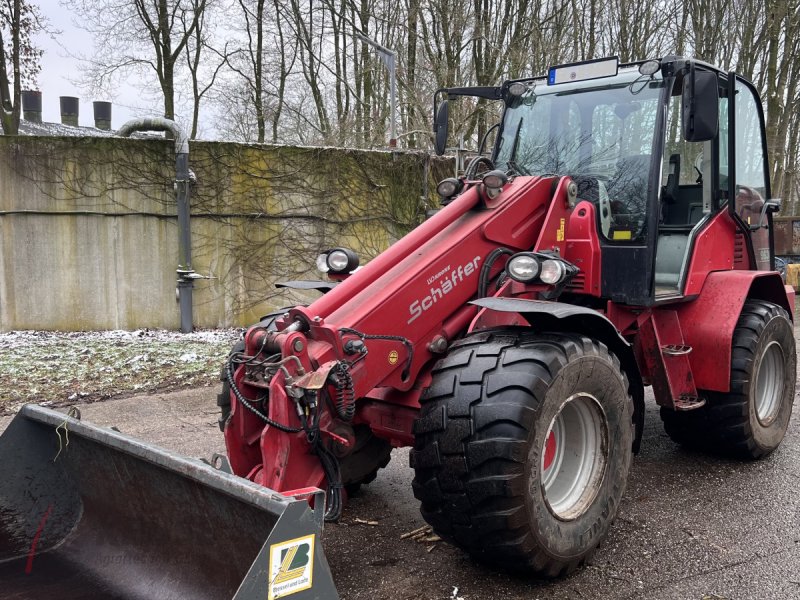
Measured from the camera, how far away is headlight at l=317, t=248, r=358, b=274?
4148mm

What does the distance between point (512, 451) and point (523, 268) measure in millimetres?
934

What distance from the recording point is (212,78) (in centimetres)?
2089

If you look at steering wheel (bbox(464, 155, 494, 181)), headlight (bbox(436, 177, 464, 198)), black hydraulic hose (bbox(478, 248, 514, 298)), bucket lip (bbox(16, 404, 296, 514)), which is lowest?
bucket lip (bbox(16, 404, 296, 514))

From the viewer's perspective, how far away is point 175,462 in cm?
274

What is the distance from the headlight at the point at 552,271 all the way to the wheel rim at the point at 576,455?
579 millimetres

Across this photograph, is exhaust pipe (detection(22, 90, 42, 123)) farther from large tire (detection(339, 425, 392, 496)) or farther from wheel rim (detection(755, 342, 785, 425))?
wheel rim (detection(755, 342, 785, 425))

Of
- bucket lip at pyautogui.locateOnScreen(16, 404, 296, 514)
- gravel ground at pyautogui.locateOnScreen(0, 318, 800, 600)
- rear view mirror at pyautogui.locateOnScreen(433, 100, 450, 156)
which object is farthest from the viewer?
rear view mirror at pyautogui.locateOnScreen(433, 100, 450, 156)

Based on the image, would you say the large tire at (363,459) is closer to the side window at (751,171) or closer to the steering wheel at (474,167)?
the steering wheel at (474,167)

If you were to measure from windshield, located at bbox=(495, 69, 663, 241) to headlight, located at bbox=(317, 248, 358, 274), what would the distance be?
1.39 meters

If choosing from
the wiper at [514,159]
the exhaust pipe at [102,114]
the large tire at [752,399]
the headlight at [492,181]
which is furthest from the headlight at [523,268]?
the exhaust pipe at [102,114]

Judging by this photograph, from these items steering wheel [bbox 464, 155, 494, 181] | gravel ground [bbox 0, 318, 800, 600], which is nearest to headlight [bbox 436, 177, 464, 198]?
steering wheel [bbox 464, 155, 494, 181]

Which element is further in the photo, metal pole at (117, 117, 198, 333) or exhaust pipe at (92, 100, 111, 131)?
exhaust pipe at (92, 100, 111, 131)

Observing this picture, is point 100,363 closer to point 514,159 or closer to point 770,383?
point 514,159

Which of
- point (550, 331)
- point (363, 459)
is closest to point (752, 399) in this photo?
point (550, 331)
